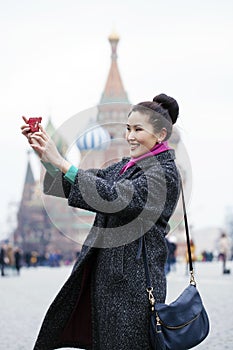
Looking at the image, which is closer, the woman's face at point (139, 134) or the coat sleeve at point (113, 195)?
the coat sleeve at point (113, 195)

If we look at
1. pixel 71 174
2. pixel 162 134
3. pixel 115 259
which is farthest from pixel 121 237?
pixel 162 134

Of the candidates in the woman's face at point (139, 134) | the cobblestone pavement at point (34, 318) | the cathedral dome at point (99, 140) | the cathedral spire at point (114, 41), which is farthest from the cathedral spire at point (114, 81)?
the woman's face at point (139, 134)

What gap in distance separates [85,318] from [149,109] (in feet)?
3.33

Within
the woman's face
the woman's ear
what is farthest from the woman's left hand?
the woman's ear

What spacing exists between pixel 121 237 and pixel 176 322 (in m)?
0.44

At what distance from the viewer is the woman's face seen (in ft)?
13.0

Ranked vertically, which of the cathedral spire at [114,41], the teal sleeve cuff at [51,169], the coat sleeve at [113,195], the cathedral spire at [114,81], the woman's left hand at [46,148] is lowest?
the coat sleeve at [113,195]

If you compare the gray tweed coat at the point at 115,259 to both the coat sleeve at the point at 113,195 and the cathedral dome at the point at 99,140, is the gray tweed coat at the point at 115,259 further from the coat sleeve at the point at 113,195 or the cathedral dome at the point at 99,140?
the cathedral dome at the point at 99,140

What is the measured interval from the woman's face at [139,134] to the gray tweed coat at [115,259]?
0.07m

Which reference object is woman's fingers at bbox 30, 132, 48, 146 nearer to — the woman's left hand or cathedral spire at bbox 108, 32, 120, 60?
the woman's left hand

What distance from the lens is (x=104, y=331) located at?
12.9 ft

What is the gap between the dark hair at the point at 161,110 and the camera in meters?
3.98

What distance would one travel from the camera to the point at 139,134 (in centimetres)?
396

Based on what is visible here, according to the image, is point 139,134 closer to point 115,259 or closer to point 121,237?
point 121,237
